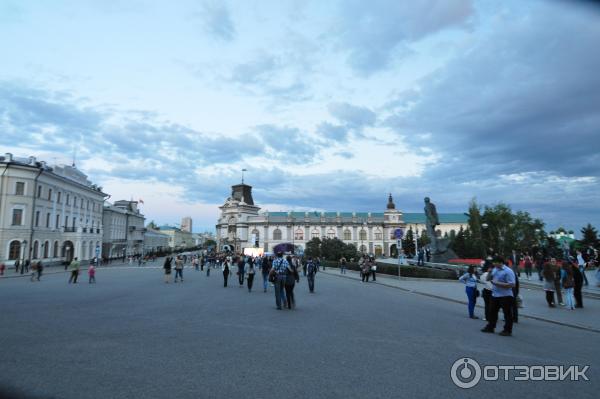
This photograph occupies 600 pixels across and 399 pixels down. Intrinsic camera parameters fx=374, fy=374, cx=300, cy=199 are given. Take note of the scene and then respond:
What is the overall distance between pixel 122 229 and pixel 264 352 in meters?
85.9

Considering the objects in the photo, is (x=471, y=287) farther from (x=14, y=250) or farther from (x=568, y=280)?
(x=14, y=250)

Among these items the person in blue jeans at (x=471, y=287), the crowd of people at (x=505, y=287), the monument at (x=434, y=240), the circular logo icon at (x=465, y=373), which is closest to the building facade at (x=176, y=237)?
the monument at (x=434, y=240)

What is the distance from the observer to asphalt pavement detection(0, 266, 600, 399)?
4992mm

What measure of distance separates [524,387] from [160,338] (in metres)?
6.54

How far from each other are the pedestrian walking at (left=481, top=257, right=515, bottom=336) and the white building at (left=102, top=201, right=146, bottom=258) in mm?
76927

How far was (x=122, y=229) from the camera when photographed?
83.2 meters

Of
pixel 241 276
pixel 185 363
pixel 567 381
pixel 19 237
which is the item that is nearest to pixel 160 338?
Result: pixel 185 363

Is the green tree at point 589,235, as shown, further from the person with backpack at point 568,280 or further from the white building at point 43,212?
the white building at point 43,212

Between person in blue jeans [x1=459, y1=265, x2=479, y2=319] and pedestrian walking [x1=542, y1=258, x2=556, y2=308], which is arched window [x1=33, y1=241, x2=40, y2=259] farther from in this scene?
pedestrian walking [x1=542, y1=258, x2=556, y2=308]

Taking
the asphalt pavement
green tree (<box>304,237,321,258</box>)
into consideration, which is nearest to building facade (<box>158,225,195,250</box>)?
green tree (<box>304,237,321,258</box>)

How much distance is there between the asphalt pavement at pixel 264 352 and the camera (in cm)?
499

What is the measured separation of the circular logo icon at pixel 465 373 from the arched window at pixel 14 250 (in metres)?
51.1

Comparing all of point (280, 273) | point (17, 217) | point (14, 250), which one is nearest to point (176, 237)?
point (17, 217)

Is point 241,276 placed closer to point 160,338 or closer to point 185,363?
point 160,338
